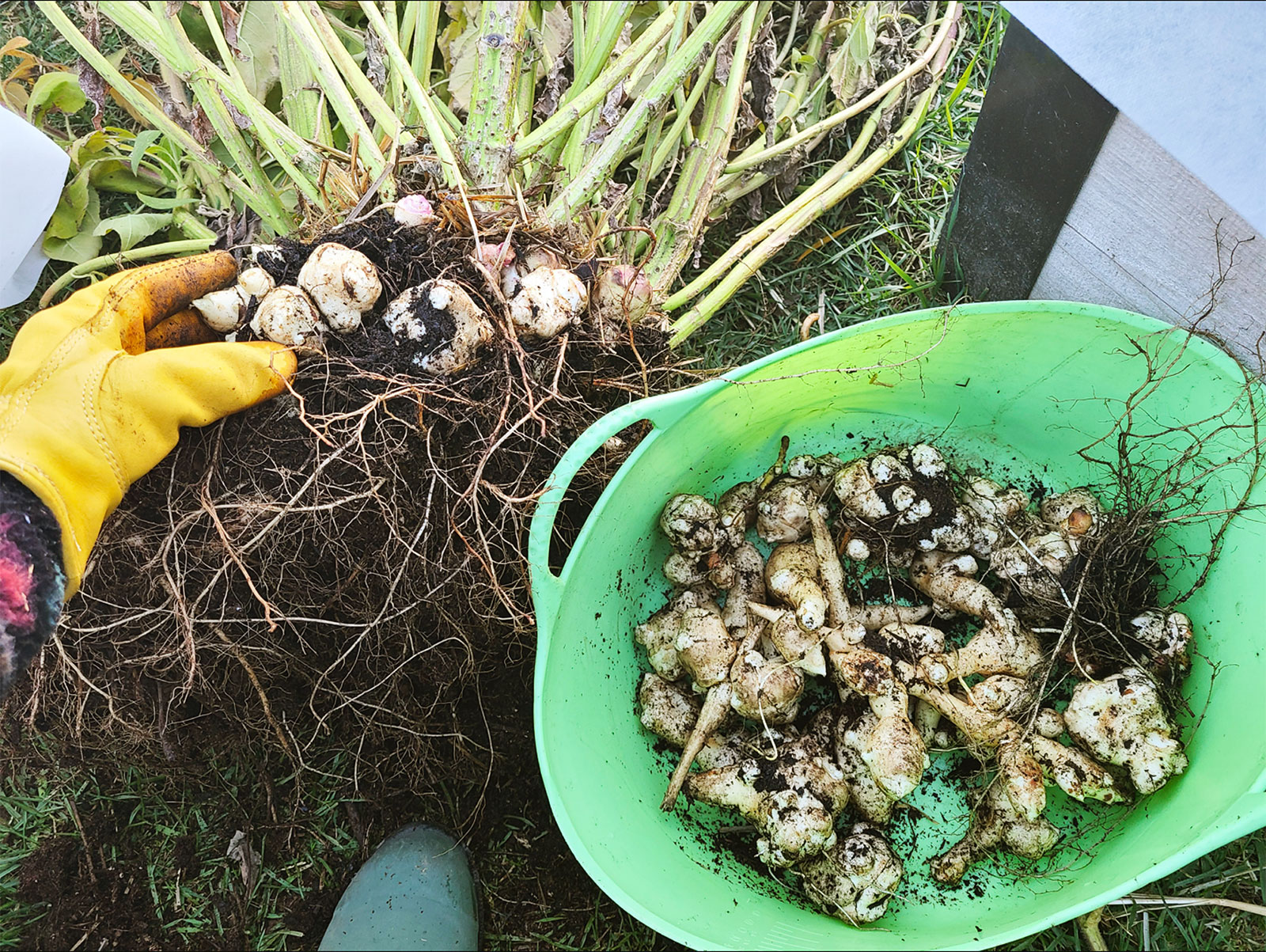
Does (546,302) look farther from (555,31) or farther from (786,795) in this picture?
(786,795)

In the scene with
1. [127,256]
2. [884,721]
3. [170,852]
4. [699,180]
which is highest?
[699,180]

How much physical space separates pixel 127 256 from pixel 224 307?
10.5 inches

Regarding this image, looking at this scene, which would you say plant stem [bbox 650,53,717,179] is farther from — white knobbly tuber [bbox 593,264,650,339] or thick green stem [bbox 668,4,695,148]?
white knobbly tuber [bbox 593,264,650,339]

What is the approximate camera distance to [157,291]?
3.44 ft

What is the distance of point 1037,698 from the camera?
1159 millimetres

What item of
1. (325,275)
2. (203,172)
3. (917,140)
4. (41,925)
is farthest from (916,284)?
(41,925)

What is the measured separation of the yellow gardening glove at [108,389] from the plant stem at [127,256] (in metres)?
0.19

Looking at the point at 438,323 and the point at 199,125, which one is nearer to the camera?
the point at 438,323

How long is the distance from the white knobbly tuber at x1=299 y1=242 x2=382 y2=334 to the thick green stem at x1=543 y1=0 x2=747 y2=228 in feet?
0.87

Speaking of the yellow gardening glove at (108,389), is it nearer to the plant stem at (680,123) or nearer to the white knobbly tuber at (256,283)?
the white knobbly tuber at (256,283)

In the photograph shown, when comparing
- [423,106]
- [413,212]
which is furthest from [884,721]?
[423,106]

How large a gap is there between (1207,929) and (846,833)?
62 centimetres

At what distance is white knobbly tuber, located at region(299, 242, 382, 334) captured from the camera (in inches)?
41.3

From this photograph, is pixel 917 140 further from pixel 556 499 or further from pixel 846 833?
pixel 846 833
